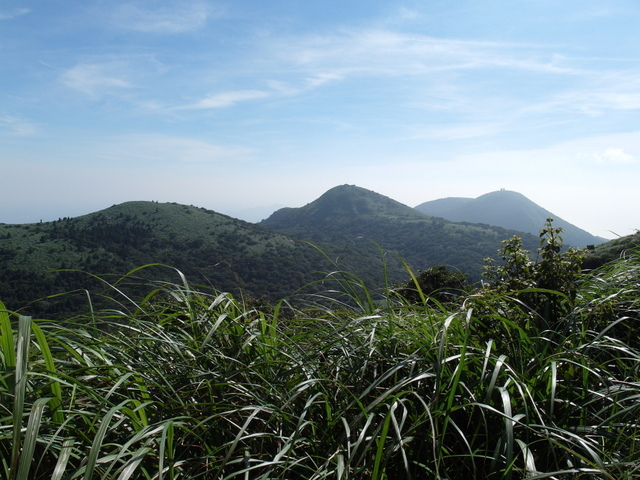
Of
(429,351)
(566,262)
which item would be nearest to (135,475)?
(429,351)

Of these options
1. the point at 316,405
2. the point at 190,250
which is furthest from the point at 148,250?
the point at 316,405

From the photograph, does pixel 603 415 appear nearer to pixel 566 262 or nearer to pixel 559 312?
pixel 559 312

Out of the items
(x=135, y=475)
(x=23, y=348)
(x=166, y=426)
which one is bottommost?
(x=135, y=475)

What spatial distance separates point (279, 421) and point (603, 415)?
1289 mm

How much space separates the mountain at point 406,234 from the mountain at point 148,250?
30.8ft

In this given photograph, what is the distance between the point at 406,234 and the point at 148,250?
76.6 metres

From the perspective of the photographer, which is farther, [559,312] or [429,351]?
[559,312]

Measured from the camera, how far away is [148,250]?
84625 millimetres

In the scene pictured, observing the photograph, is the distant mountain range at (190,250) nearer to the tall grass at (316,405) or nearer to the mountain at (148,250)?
the mountain at (148,250)

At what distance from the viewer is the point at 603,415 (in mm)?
1771

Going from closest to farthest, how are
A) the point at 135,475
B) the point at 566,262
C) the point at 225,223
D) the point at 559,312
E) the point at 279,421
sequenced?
1. the point at 135,475
2. the point at 279,421
3. the point at 559,312
4. the point at 566,262
5. the point at 225,223

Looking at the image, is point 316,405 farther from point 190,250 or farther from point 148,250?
point 190,250

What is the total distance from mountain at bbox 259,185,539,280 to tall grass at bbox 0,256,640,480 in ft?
179

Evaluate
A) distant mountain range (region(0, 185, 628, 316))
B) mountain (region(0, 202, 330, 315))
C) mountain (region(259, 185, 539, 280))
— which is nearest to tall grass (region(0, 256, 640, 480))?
distant mountain range (region(0, 185, 628, 316))
